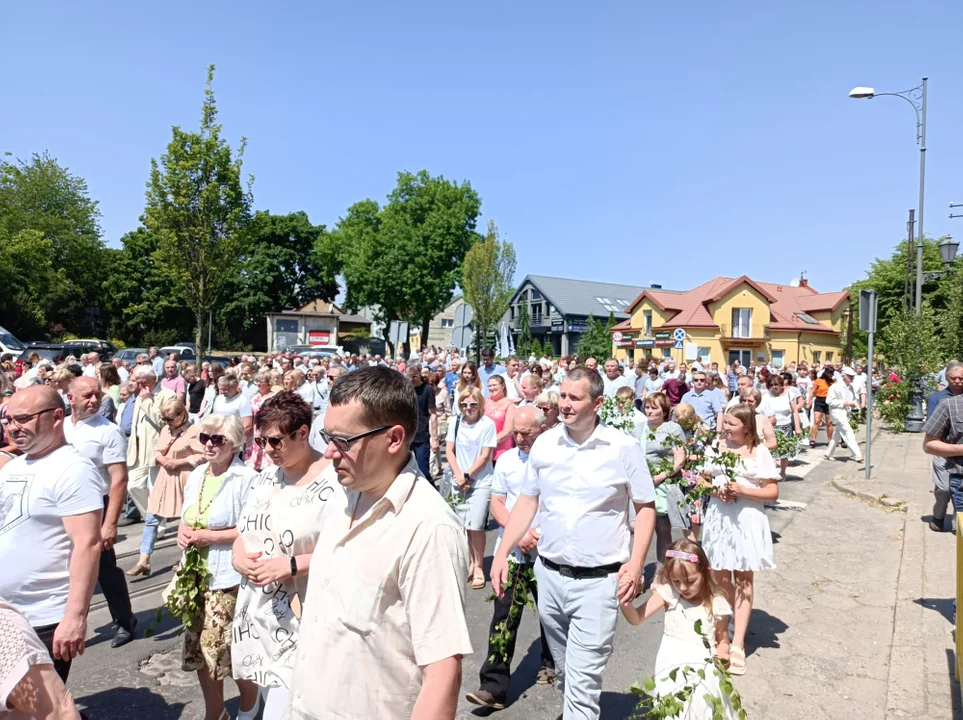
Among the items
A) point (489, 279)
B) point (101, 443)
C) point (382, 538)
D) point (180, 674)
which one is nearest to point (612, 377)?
point (101, 443)

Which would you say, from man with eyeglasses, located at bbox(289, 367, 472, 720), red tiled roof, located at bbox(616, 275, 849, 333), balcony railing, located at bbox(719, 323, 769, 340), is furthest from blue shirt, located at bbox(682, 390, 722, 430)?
balcony railing, located at bbox(719, 323, 769, 340)

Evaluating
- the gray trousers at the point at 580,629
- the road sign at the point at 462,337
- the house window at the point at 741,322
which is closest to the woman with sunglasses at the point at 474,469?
the gray trousers at the point at 580,629

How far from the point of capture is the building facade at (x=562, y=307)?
62.0 m

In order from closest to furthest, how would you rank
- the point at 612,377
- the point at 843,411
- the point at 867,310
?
the point at 867,310 < the point at 612,377 < the point at 843,411

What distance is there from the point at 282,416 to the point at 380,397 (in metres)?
1.33

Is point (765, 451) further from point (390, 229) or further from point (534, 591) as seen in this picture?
point (390, 229)

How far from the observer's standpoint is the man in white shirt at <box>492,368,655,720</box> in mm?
3379

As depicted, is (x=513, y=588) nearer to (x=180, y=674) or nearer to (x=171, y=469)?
(x=180, y=674)

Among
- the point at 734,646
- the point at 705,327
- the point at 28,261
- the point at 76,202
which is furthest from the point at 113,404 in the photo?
the point at 76,202

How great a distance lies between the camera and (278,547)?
290cm

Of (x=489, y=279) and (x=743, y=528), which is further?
(x=489, y=279)

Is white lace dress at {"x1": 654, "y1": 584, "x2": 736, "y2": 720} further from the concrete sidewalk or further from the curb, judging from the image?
the curb

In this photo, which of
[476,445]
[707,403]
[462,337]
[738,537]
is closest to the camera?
[738,537]

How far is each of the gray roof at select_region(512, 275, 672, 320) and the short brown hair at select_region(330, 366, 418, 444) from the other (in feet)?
196
